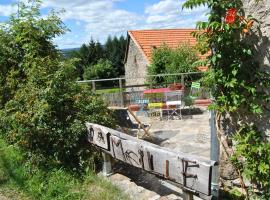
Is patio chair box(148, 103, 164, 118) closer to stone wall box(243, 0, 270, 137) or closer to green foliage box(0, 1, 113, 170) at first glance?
green foliage box(0, 1, 113, 170)

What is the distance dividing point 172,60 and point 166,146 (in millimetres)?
11120

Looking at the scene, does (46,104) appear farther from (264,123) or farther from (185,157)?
(264,123)

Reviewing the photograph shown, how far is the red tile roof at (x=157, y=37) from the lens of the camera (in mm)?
24688

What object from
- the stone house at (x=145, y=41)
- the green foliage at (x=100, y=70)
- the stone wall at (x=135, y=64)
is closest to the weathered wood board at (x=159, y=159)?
the stone wall at (x=135, y=64)

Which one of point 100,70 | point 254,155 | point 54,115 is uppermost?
point 100,70

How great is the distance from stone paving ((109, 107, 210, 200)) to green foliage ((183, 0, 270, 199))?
3.73 feet

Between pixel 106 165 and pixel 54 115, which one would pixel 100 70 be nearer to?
pixel 54 115

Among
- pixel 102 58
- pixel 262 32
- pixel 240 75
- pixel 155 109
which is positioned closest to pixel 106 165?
pixel 240 75

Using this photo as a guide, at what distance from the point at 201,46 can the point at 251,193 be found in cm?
173

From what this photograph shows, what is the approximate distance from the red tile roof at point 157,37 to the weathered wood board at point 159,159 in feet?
62.8

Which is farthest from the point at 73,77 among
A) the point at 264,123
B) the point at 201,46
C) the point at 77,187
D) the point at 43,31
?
the point at 264,123

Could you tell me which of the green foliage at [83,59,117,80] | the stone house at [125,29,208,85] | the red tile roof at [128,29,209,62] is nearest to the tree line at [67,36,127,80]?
the green foliage at [83,59,117,80]

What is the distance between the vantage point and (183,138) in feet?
26.5

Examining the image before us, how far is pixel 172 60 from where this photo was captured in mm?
18031
